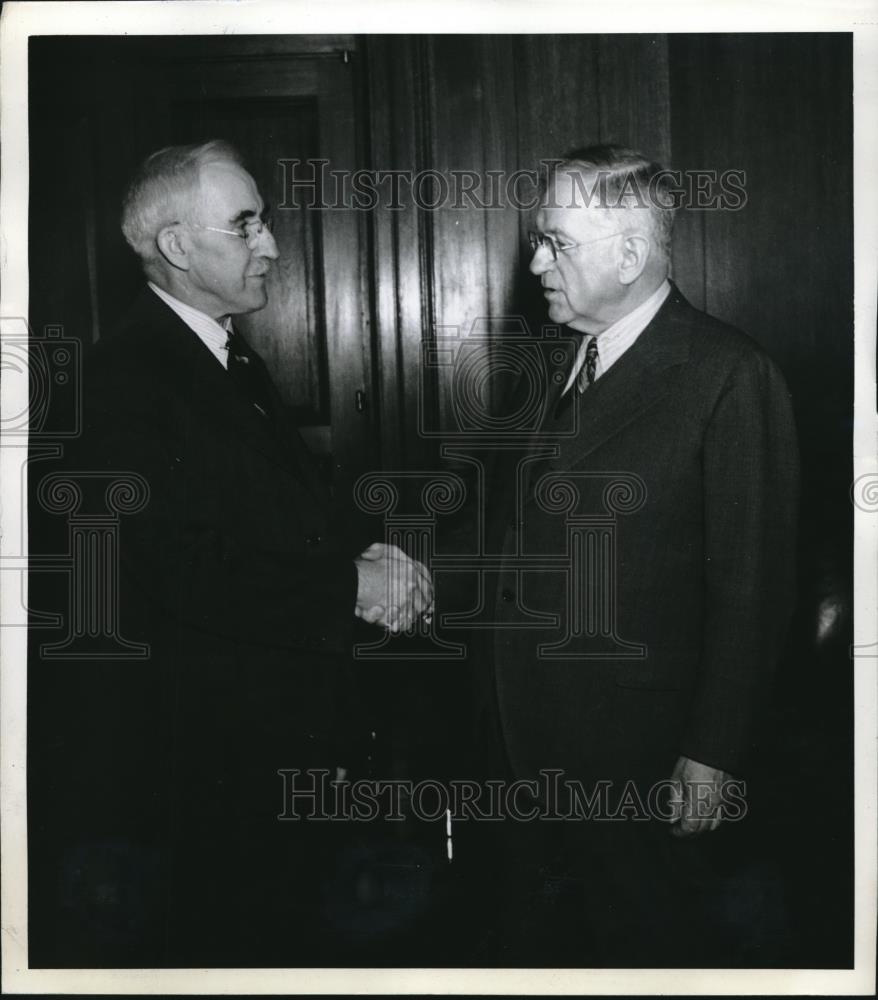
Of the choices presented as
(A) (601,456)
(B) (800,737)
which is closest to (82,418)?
(A) (601,456)

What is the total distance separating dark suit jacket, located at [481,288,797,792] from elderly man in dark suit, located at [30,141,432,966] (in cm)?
26

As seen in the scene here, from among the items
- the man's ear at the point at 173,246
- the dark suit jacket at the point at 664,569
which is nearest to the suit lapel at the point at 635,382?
the dark suit jacket at the point at 664,569

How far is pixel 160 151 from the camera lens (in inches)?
91.0

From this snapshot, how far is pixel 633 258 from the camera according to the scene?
2.29 m

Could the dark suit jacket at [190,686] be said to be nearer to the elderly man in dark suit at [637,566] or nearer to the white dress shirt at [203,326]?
the white dress shirt at [203,326]

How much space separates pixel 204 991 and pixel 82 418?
1.17 meters

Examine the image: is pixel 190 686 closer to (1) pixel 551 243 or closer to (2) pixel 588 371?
(2) pixel 588 371

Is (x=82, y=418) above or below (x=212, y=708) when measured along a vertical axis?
above

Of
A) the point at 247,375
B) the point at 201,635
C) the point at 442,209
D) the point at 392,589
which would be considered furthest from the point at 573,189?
the point at 201,635

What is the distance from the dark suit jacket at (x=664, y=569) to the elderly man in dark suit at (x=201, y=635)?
26 centimetres

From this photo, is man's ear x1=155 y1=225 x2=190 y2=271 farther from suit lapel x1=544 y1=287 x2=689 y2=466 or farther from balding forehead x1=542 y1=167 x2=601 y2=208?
suit lapel x1=544 y1=287 x2=689 y2=466

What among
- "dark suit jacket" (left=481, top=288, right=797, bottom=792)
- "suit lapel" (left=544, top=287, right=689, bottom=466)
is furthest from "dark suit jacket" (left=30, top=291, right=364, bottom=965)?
"suit lapel" (left=544, top=287, right=689, bottom=466)

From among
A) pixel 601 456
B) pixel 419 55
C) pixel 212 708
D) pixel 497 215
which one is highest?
pixel 419 55

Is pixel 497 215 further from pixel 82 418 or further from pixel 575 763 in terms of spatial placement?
pixel 575 763
